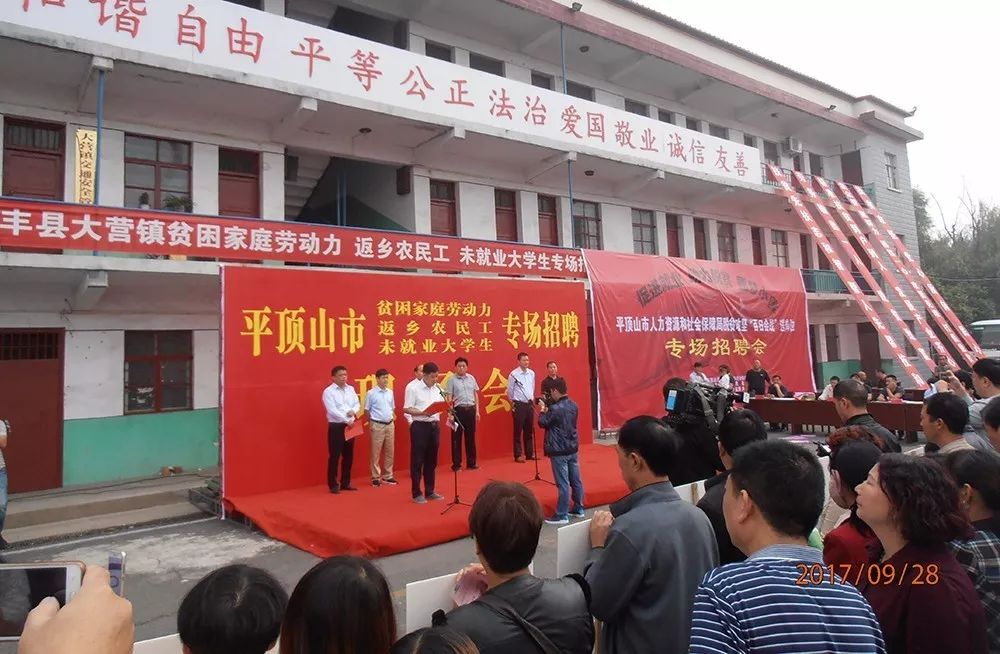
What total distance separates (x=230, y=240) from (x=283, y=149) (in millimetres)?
3271

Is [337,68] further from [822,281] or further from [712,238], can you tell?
[822,281]

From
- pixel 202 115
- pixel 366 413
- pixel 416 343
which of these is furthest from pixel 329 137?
pixel 366 413

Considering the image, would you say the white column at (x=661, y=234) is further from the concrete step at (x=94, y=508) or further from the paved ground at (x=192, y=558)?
the concrete step at (x=94, y=508)

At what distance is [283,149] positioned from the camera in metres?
9.86

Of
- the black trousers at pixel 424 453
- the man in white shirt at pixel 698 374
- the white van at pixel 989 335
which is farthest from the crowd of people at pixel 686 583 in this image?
the white van at pixel 989 335

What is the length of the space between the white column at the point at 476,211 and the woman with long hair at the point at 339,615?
1062cm

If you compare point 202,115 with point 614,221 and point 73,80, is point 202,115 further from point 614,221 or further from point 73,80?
point 614,221

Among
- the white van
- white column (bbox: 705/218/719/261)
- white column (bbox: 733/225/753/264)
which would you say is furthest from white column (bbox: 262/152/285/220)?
the white van

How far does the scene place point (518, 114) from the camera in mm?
10914

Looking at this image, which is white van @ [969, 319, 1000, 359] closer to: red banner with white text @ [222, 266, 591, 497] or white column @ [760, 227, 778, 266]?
white column @ [760, 227, 778, 266]

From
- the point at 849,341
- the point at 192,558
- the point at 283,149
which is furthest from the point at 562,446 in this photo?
the point at 849,341

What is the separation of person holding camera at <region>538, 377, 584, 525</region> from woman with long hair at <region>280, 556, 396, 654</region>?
15.7ft

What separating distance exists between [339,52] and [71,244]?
4.68 meters

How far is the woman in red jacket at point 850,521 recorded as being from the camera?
1.90m
